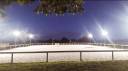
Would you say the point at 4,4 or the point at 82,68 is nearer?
the point at 4,4

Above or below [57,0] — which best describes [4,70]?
below

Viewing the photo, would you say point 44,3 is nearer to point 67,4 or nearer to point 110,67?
point 67,4

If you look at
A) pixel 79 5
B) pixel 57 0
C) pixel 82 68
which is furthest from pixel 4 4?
pixel 82 68

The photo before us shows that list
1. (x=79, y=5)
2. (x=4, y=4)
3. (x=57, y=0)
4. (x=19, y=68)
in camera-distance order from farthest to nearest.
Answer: (x=19, y=68) → (x=79, y=5) → (x=57, y=0) → (x=4, y=4)

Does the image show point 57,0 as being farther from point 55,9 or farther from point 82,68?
point 82,68

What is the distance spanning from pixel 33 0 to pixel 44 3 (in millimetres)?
1536

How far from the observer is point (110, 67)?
1535 cm

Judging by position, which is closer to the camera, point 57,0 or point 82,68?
point 57,0

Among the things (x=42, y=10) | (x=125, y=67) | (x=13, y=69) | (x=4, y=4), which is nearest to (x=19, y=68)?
(x=13, y=69)

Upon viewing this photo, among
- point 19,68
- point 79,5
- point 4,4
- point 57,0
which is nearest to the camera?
point 4,4

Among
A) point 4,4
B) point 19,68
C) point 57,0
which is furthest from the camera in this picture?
point 19,68

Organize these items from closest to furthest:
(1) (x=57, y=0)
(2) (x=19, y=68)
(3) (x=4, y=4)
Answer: (3) (x=4, y=4), (1) (x=57, y=0), (2) (x=19, y=68)

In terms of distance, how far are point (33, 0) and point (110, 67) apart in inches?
225

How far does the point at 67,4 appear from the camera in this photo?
13828mm
